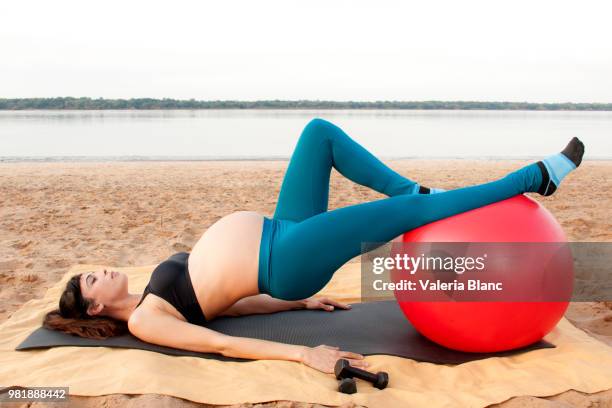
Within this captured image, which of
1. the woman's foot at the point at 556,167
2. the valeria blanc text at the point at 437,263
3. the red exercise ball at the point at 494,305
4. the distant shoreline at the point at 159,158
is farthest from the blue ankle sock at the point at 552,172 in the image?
the distant shoreline at the point at 159,158

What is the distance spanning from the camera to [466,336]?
9.94 ft

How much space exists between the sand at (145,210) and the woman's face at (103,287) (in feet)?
2.36

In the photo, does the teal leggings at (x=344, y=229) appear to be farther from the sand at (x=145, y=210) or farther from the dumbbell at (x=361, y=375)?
the sand at (x=145, y=210)

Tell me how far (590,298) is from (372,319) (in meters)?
1.91

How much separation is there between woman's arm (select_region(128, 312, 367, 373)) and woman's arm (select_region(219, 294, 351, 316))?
668 mm

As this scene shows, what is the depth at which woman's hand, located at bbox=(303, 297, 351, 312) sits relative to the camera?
3990 mm

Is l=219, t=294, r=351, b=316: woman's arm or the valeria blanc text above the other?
the valeria blanc text

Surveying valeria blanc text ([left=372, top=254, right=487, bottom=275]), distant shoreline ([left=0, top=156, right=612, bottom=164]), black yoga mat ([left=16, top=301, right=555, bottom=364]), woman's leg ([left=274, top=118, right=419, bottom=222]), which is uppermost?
woman's leg ([left=274, top=118, right=419, bottom=222])

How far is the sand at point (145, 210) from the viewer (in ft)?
14.5

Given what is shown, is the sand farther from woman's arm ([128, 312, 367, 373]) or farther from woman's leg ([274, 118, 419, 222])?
woman's leg ([274, 118, 419, 222])

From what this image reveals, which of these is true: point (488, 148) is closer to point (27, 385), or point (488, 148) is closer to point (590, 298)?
point (590, 298)

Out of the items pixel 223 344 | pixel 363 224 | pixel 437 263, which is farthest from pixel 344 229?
pixel 223 344

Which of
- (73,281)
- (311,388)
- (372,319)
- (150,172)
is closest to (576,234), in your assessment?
(372,319)

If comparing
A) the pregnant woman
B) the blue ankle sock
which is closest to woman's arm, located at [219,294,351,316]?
the pregnant woman
